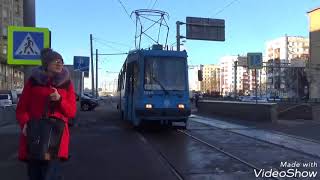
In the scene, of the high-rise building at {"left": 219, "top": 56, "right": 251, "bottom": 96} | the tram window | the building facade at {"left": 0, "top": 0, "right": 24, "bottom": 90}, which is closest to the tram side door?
the tram window

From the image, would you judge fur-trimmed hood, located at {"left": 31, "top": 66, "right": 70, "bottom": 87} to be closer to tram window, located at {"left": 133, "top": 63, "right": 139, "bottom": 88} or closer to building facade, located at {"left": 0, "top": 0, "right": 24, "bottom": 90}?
tram window, located at {"left": 133, "top": 63, "right": 139, "bottom": 88}

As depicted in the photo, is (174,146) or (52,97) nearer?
(52,97)

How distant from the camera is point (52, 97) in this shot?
509 cm

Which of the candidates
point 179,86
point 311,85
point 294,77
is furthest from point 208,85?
point 179,86

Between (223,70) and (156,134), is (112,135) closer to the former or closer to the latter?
(156,134)

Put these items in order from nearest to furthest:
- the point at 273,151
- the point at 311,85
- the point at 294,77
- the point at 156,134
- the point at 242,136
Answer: the point at 273,151 < the point at 242,136 < the point at 156,134 < the point at 311,85 < the point at 294,77

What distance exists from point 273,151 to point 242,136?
4.41 metres

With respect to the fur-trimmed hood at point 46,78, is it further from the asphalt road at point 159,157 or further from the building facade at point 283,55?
the building facade at point 283,55

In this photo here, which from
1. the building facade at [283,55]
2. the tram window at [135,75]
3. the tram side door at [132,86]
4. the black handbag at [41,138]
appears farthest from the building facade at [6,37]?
the black handbag at [41,138]

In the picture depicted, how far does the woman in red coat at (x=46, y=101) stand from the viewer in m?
5.17

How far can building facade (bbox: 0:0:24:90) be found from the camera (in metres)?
99.6

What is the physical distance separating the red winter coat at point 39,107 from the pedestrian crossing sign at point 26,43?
300 inches

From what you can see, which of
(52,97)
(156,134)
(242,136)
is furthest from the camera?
(156,134)

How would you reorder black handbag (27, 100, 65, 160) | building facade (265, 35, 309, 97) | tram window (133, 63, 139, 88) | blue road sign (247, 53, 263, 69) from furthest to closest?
building facade (265, 35, 309, 97), blue road sign (247, 53, 263, 69), tram window (133, 63, 139, 88), black handbag (27, 100, 65, 160)
